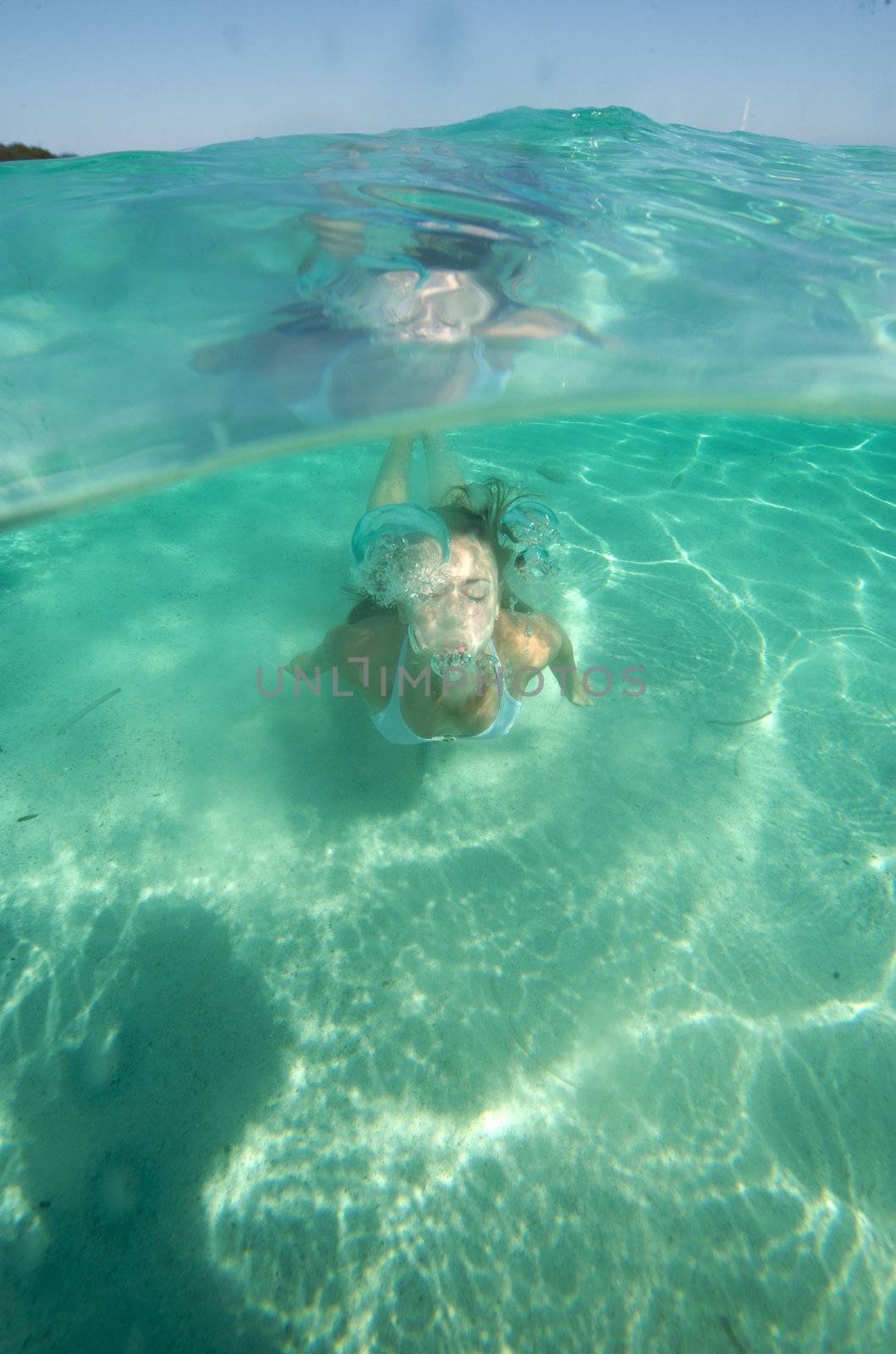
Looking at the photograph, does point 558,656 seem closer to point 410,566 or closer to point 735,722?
point 410,566

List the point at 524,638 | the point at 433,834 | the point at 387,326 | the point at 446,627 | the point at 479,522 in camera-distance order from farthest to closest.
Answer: the point at 387,326, the point at 524,638, the point at 433,834, the point at 479,522, the point at 446,627

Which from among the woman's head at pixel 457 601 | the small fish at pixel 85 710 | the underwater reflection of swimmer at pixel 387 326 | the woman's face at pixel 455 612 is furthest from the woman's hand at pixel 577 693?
the small fish at pixel 85 710

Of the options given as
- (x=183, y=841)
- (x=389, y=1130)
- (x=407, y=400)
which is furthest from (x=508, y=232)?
(x=389, y=1130)

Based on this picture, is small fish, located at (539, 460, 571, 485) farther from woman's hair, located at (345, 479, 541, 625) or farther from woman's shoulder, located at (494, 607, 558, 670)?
Answer: woman's shoulder, located at (494, 607, 558, 670)

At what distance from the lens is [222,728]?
17.9 feet

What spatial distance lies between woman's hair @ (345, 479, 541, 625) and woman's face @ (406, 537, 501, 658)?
492 millimetres

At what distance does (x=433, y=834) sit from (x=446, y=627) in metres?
1.87

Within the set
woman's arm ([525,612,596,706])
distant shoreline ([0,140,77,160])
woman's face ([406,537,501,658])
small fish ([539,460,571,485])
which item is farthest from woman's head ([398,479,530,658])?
distant shoreline ([0,140,77,160])

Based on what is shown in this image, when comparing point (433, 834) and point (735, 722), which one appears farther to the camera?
point (735, 722)

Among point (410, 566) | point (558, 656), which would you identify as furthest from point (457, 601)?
point (558, 656)

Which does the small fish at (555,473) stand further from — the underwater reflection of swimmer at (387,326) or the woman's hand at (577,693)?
the woman's hand at (577,693)

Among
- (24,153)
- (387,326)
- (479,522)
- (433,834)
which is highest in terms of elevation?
(24,153)

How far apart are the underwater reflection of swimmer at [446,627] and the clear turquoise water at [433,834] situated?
0.73 meters

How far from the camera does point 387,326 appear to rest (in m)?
6.01
